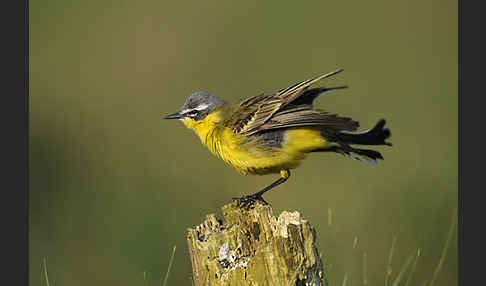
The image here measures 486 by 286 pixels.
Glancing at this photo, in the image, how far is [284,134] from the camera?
4.32 metres

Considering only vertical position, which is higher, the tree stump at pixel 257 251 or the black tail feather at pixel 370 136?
the black tail feather at pixel 370 136

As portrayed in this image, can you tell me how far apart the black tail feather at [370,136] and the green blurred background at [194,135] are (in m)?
1.43

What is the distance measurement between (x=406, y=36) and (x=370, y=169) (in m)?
2.41

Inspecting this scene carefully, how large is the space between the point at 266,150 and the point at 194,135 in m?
3.89

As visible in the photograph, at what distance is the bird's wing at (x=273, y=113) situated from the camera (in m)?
4.16

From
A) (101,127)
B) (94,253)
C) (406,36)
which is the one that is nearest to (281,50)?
(406,36)

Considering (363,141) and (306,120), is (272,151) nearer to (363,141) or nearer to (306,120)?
(306,120)

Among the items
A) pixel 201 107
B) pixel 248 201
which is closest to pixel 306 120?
pixel 248 201

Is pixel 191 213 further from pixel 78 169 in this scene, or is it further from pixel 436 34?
pixel 436 34

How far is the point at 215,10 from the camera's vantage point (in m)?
8.97

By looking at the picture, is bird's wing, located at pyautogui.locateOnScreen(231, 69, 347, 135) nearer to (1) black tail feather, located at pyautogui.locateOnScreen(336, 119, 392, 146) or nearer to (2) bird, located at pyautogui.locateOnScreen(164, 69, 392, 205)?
(2) bird, located at pyautogui.locateOnScreen(164, 69, 392, 205)

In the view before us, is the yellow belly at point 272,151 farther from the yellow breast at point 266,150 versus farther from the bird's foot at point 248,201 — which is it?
the bird's foot at point 248,201

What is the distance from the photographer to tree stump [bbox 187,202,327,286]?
2.93 metres

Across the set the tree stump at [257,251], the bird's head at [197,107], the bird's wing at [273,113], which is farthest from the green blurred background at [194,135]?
the tree stump at [257,251]
